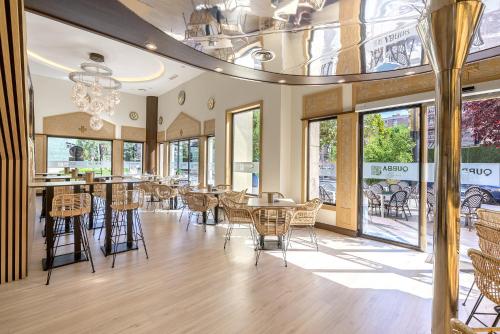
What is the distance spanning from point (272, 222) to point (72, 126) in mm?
10412

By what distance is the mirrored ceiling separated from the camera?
8.33 feet

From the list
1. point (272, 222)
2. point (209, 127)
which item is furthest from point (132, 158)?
point (272, 222)

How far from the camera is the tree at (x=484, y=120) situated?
3.72m

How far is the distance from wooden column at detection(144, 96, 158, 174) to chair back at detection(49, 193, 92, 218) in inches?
356

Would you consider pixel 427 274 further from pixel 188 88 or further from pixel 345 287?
pixel 188 88

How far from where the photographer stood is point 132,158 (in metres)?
12.4

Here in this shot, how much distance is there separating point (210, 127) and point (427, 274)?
7090 mm

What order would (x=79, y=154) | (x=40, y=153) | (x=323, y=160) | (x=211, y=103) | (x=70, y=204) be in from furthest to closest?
(x=79, y=154) → (x=40, y=153) → (x=211, y=103) → (x=323, y=160) → (x=70, y=204)

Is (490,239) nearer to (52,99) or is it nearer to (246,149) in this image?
(246,149)

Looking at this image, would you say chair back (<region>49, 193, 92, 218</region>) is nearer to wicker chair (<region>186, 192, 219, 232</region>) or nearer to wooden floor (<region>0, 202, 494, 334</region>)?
wooden floor (<region>0, 202, 494, 334</region>)

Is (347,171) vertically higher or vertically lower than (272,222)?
higher

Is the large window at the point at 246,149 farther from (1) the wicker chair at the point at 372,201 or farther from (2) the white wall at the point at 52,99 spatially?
(2) the white wall at the point at 52,99

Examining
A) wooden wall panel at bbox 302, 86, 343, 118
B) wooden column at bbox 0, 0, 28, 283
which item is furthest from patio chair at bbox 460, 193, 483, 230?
wooden column at bbox 0, 0, 28, 283

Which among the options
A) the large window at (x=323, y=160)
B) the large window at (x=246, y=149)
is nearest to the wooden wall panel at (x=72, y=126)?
the large window at (x=246, y=149)
